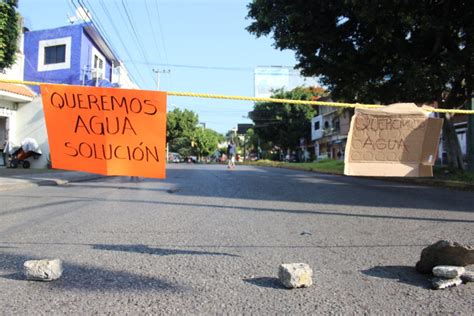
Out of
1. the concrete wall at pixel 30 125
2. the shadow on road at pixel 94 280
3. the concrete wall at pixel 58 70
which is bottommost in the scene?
the shadow on road at pixel 94 280

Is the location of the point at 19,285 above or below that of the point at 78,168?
below

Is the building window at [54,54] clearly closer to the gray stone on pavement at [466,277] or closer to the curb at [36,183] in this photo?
the curb at [36,183]

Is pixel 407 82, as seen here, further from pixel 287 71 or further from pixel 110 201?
pixel 287 71

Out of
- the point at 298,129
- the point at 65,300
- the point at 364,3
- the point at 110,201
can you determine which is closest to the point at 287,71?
the point at 298,129

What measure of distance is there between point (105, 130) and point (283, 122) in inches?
2299

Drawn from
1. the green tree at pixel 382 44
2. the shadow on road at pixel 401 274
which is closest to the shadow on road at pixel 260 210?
the shadow on road at pixel 401 274

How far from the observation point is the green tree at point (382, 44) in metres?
13.9

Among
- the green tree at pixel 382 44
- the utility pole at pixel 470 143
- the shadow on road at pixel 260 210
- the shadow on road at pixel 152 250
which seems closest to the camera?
the shadow on road at pixel 152 250

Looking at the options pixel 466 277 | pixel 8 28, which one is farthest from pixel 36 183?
pixel 466 277

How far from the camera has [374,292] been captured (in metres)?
A: 4.03

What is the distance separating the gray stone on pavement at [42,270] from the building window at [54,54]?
2769 cm

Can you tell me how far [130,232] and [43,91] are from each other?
293 centimetres

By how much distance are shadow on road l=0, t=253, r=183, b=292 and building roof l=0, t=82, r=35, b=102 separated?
22168 mm

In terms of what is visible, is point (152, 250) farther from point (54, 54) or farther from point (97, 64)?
point (97, 64)
